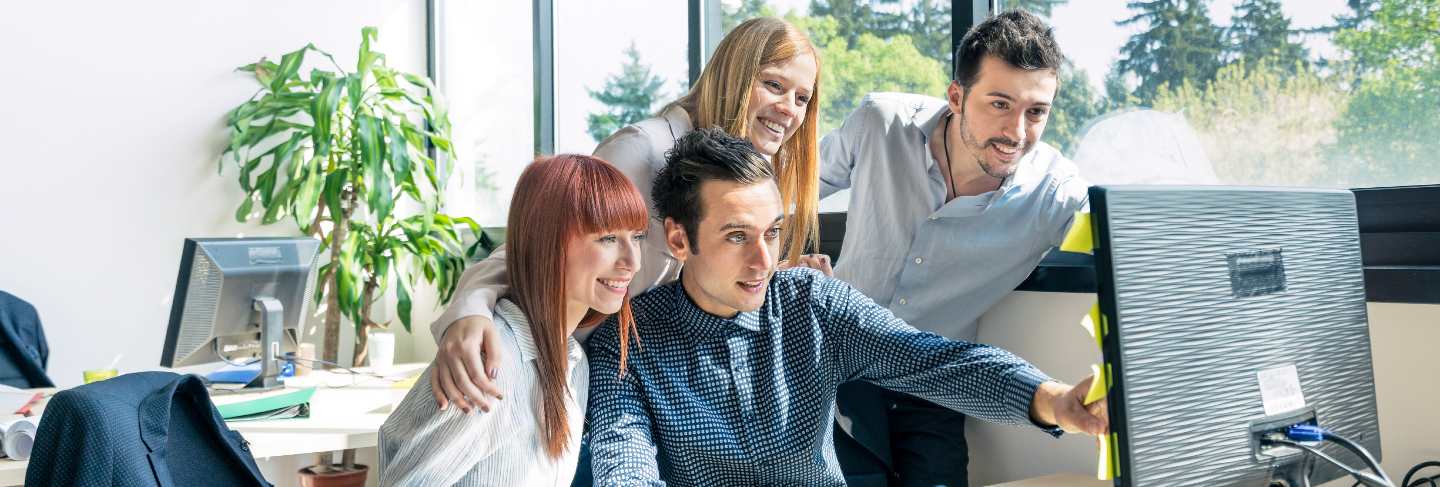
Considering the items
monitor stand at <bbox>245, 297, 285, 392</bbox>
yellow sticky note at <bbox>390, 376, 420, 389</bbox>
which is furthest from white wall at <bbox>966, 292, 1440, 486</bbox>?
monitor stand at <bbox>245, 297, 285, 392</bbox>

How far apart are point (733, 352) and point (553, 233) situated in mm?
366

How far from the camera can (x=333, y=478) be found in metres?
3.69

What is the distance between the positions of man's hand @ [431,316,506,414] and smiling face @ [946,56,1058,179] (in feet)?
3.10

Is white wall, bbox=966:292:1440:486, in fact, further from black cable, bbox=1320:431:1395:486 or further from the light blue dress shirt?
black cable, bbox=1320:431:1395:486

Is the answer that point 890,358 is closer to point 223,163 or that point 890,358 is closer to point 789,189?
point 789,189

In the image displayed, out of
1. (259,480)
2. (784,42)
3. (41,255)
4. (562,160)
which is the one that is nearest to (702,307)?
(562,160)

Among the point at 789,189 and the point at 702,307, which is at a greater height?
the point at 789,189

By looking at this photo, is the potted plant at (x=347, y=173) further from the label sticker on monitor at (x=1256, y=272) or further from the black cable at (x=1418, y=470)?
the label sticker on monitor at (x=1256, y=272)

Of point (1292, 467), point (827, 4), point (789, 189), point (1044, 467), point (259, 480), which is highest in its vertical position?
point (827, 4)

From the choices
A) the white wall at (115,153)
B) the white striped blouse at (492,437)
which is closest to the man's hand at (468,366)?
the white striped blouse at (492,437)

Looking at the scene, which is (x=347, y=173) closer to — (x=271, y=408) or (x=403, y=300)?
(x=403, y=300)

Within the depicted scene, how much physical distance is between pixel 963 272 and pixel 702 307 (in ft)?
1.85

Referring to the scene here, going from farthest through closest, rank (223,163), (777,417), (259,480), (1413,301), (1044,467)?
(223,163) → (1044,467) → (777,417) → (1413,301) → (259,480)

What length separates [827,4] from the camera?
9.96ft
